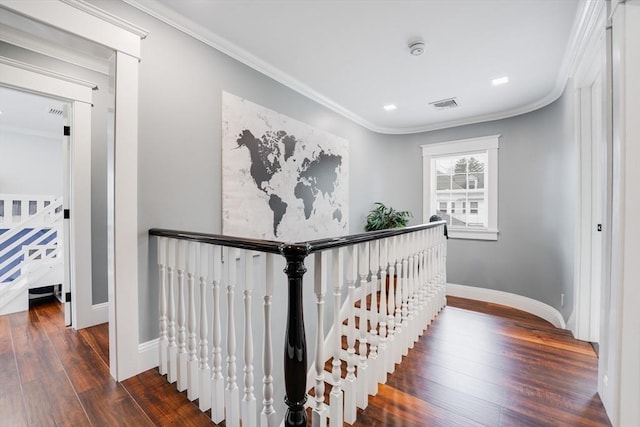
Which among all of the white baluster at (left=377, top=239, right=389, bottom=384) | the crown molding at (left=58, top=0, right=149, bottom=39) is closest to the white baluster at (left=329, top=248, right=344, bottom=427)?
the white baluster at (left=377, top=239, right=389, bottom=384)

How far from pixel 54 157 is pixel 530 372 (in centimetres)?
718

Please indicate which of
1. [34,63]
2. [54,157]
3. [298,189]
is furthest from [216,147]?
[54,157]

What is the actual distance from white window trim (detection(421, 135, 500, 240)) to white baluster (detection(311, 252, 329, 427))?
3727 millimetres

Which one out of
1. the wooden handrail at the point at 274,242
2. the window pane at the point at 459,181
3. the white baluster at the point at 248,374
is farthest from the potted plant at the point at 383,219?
the white baluster at the point at 248,374

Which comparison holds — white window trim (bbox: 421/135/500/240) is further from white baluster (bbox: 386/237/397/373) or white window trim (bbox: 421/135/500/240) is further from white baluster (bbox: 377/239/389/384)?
white baluster (bbox: 377/239/389/384)

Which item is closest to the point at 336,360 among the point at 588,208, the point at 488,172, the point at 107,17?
the point at 107,17

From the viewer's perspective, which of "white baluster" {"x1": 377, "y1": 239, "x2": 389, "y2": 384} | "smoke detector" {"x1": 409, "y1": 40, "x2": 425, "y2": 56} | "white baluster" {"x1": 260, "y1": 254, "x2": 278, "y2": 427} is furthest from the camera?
"smoke detector" {"x1": 409, "y1": 40, "x2": 425, "y2": 56}

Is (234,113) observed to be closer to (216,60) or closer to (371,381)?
(216,60)

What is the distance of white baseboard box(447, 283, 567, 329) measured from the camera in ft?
10.4

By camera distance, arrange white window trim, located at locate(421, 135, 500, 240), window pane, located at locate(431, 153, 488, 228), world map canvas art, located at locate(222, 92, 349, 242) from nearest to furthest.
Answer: world map canvas art, located at locate(222, 92, 349, 242), white window trim, located at locate(421, 135, 500, 240), window pane, located at locate(431, 153, 488, 228)

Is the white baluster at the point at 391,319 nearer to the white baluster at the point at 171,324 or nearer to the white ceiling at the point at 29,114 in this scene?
the white baluster at the point at 171,324

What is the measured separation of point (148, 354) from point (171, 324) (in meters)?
0.37

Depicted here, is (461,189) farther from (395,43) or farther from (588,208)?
(395,43)

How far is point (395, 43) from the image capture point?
233cm
